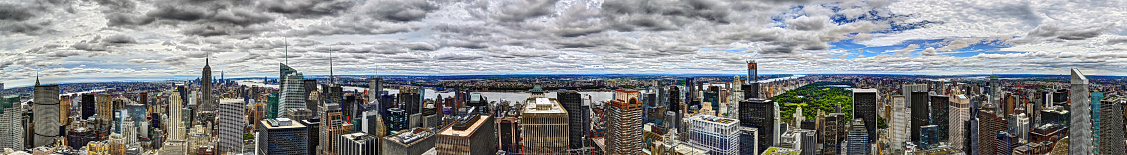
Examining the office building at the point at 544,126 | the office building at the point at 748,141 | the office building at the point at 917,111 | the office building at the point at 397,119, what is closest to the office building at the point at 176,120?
the office building at the point at 397,119

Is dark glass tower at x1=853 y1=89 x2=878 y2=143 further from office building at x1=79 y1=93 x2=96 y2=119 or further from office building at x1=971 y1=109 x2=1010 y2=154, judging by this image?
office building at x1=79 y1=93 x2=96 y2=119

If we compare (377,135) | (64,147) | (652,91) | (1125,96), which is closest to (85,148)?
(64,147)

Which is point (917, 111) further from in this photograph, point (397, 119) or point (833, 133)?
point (397, 119)

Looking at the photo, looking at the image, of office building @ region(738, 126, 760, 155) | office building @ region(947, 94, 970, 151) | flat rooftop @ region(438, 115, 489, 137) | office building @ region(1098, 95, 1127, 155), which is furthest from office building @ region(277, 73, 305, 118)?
office building @ region(1098, 95, 1127, 155)

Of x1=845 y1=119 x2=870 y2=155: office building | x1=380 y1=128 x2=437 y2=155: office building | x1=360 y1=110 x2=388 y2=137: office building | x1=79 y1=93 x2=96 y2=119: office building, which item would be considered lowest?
x1=845 y1=119 x2=870 y2=155: office building

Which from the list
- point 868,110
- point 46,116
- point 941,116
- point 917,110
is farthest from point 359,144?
point 941,116

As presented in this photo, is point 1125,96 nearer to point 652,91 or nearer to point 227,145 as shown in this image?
point 652,91

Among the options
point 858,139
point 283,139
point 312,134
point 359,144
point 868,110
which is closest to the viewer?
point 359,144
